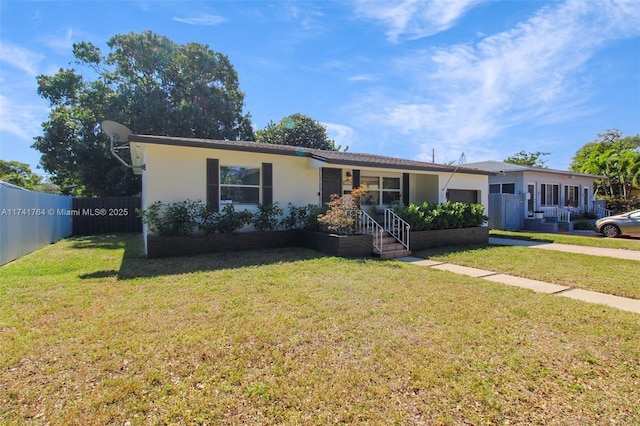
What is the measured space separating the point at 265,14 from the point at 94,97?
14.3 m

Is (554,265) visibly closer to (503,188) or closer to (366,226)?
(366,226)

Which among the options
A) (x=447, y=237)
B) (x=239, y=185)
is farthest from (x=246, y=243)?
(x=447, y=237)

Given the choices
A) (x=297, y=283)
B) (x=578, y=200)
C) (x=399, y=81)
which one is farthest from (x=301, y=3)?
(x=578, y=200)

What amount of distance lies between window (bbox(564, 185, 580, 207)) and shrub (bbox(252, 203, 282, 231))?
1898cm

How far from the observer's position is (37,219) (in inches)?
407

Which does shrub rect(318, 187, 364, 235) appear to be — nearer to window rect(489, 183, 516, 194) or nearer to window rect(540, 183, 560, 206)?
window rect(489, 183, 516, 194)

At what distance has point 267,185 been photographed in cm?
988

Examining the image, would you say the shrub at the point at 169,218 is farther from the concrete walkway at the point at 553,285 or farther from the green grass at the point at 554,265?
the green grass at the point at 554,265

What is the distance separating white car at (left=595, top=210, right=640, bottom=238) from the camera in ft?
42.1

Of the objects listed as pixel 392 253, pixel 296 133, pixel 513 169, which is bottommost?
pixel 392 253

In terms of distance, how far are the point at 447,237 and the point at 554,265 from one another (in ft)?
11.0

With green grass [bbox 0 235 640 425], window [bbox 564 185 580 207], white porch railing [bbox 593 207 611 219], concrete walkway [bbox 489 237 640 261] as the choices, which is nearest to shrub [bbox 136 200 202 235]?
green grass [bbox 0 235 640 425]

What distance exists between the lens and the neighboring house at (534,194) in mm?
16719

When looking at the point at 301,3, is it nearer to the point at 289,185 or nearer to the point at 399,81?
the point at 289,185
